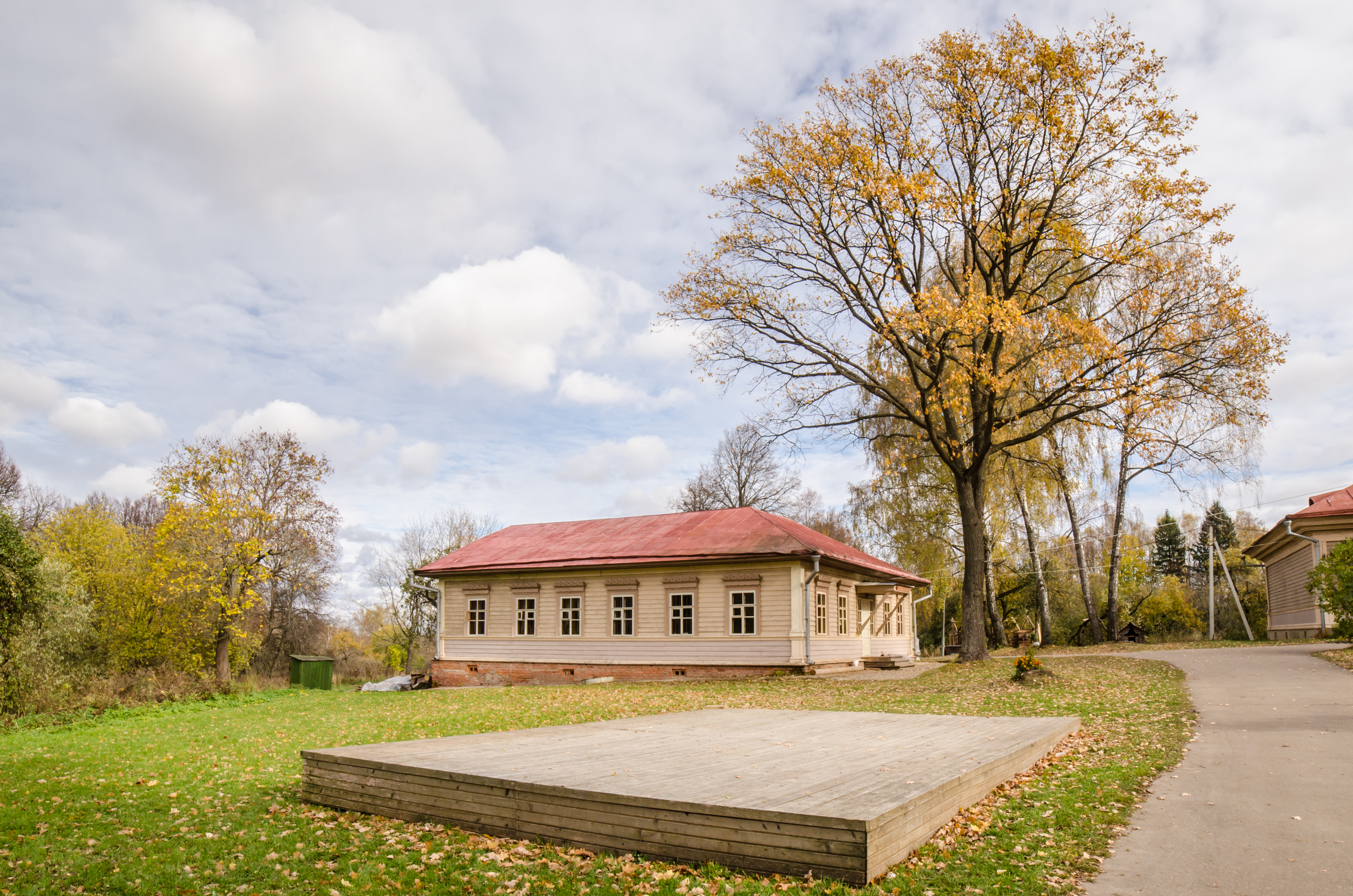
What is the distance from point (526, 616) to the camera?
2647cm

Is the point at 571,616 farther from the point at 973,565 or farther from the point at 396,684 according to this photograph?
the point at 973,565

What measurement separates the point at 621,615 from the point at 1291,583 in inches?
874

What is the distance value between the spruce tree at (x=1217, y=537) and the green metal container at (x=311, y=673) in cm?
4504

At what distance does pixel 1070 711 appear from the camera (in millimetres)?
12531

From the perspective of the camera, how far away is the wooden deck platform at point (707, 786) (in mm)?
5016

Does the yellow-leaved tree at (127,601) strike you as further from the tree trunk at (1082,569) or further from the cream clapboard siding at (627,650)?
the tree trunk at (1082,569)

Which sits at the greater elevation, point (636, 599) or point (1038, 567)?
point (1038, 567)

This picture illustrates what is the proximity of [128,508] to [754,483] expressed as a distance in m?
38.4

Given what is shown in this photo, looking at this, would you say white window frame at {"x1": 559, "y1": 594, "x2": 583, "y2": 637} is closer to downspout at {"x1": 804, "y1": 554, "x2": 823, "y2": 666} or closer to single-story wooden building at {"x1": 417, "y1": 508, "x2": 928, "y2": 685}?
single-story wooden building at {"x1": 417, "y1": 508, "x2": 928, "y2": 685}

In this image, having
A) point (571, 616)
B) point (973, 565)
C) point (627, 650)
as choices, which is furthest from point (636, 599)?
point (973, 565)

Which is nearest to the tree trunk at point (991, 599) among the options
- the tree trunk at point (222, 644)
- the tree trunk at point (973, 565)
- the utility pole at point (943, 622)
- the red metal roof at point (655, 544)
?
the red metal roof at point (655, 544)

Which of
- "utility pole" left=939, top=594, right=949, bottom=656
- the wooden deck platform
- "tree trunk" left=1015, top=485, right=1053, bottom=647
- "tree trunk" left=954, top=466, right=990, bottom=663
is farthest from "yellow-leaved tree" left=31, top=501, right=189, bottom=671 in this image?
"utility pole" left=939, top=594, right=949, bottom=656

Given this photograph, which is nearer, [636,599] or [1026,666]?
[1026,666]

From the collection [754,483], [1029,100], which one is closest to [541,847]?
[1029,100]
